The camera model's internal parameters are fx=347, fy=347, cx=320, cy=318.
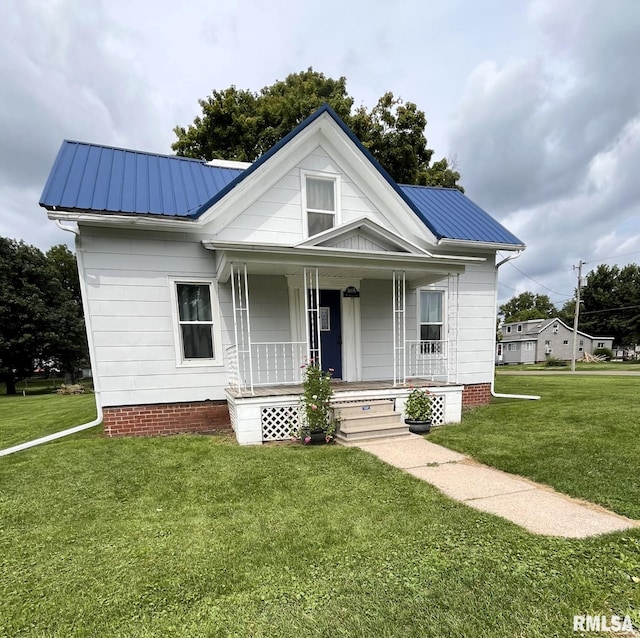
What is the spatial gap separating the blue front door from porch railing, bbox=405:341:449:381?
69.1 inches

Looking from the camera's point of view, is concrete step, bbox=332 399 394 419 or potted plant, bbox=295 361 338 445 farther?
concrete step, bbox=332 399 394 419

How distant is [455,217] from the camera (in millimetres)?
9141

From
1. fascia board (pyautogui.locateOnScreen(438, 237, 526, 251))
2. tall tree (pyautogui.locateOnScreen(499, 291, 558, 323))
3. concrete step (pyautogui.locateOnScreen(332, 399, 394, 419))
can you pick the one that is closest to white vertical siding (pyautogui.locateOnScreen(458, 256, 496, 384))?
fascia board (pyautogui.locateOnScreen(438, 237, 526, 251))

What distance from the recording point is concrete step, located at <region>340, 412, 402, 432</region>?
6.17 m

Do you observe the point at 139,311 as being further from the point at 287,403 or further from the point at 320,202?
the point at 320,202

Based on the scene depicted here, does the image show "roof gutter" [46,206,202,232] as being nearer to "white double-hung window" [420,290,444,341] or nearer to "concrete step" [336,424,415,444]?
"concrete step" [336,424,415,444]

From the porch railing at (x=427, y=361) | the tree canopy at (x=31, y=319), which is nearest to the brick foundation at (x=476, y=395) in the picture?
the porch railing at (x=427, y=361)

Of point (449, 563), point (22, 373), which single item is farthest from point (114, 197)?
point (22, 373)

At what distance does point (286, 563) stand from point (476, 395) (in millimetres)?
7503

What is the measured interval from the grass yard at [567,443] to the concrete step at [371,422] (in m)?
0.73

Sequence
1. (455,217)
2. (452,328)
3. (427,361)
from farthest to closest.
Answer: (455,217)
(452,328)
(427,361)

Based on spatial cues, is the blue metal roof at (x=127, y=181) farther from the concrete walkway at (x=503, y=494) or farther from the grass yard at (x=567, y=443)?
the grass yard at (x=567, y=443)

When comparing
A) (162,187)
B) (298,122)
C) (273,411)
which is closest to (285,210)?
(162,187)

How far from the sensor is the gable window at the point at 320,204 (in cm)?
772
